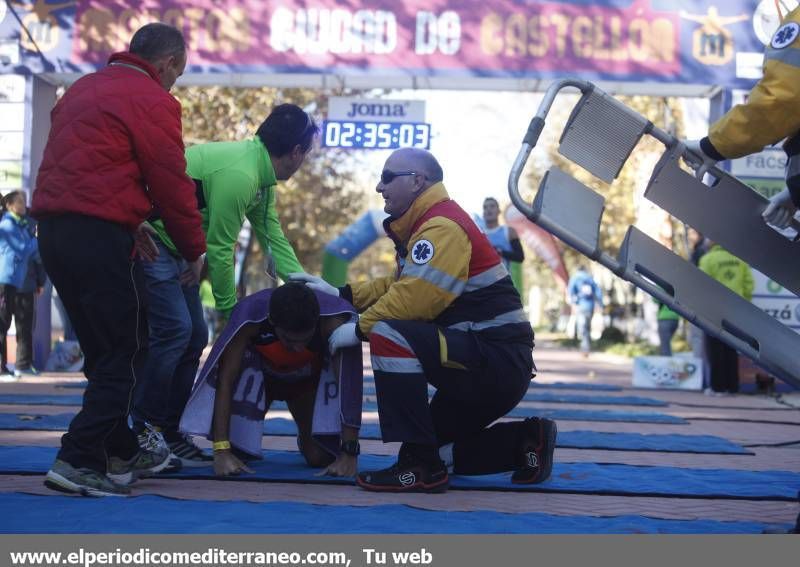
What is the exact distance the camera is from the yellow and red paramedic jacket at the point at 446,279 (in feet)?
17.7

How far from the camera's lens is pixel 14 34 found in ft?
48.6

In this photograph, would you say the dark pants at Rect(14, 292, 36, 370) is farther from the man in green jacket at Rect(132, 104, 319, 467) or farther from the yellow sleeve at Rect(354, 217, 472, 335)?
the yellow sleeve at Rect(354, 217, 472, 335)

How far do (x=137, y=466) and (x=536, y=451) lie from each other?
1.99 meters

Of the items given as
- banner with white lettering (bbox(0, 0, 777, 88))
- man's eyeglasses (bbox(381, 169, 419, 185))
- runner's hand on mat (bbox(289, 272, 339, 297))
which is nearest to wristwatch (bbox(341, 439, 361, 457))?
runner's hand on mat (bbox(289, 272, 339, 297))

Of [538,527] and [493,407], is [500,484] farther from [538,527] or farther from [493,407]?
[538,527]

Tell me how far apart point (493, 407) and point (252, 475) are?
1278mm

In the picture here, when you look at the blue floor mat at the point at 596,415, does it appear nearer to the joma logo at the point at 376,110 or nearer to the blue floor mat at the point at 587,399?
the blue floor mat at the point at 587,399

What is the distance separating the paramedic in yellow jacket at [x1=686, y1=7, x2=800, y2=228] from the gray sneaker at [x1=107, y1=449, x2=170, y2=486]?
3.04 meters

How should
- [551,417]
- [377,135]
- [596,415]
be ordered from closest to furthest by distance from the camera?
A: [551,417] → [596,415] → [377,135]

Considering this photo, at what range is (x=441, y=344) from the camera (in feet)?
17.7

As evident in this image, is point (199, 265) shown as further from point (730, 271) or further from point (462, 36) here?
point (730, 271)

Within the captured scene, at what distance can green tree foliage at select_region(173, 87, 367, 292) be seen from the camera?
88.7 feet

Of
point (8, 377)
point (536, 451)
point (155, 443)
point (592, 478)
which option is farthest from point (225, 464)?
point (8, 377)
